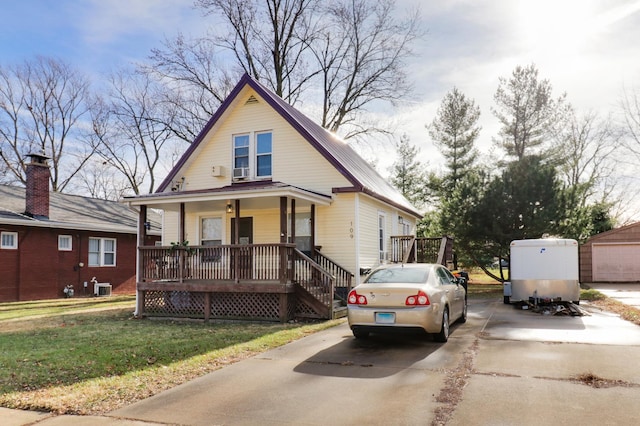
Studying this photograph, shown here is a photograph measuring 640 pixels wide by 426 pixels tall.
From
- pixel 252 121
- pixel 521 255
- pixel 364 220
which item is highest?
pixel 252 121

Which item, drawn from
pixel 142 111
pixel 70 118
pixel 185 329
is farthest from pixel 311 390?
pixel 70 118

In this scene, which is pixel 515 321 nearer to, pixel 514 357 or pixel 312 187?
pixel 514 357

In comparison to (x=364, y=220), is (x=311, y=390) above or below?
below

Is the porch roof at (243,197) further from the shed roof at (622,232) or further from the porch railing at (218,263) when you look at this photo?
the shed roof at (622,232)

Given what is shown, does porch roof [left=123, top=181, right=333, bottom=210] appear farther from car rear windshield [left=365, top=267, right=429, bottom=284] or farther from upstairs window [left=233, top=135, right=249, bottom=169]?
car rear windshield [left=365, top=267, right=429, bottom=284]

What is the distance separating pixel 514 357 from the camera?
774cm

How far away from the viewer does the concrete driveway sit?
5.10 metres

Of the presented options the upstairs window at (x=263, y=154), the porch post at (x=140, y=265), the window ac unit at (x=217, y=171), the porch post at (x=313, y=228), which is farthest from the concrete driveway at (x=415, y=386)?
the window ac unit at (x=217, y=171)

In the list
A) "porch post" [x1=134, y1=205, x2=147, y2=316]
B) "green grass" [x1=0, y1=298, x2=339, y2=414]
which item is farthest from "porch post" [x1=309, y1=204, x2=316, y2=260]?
"porch post" [x1=134, y1=205, x2=147, y2=316]

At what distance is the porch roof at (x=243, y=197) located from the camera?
1330 centimetres

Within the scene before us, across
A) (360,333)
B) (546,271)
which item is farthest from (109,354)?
(546,271)

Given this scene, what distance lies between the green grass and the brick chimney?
28.0 feet

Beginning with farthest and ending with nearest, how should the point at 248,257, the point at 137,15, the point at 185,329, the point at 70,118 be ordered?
the point at 70,118 < the point at 137,15 < the point at 248,257 < the point at 185,329

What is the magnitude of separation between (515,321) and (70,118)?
39.2 m
